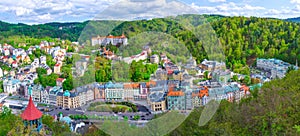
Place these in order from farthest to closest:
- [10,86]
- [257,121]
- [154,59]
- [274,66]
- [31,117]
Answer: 1. [274,66]
2. [10,86]
3. [31,117]
4. [257,121]
5. [154,59]

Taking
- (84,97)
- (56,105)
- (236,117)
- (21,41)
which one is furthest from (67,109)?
(21,41)

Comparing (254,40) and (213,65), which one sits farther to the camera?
(254,40)

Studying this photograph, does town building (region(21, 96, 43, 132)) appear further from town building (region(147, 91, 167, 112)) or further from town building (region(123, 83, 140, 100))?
town building (region(147, 91, 167, 112))

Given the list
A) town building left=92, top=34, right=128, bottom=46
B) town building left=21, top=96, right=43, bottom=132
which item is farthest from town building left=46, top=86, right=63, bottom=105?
town building left=92, top=34, right=128, bottom=46

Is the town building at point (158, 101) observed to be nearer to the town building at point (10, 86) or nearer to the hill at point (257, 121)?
the hill at point (257, 121)

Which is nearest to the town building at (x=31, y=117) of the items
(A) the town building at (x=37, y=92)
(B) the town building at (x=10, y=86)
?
(A) the town building at (x=37, y=92)

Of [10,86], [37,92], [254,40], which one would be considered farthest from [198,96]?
[254,40]

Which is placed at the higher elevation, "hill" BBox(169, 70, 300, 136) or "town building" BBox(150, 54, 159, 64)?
"town building" BBox(150, 54, 159, 64)

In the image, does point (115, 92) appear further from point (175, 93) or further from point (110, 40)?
point (175, 93)

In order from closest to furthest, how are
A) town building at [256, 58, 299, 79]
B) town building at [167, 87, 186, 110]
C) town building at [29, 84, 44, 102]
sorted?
town building at [167, 87, 186, 110] → town building at [29, 84, 44, 102] → town building at [256, 58, 299, 79]

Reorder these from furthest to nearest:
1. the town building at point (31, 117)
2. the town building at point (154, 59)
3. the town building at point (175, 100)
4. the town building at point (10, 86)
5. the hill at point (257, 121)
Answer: the town building at point (10, 86)
the town building at point (31, 117)
the hill at point (257, 121)
the town building at point (154, 59)
the town building at point (175, 100)

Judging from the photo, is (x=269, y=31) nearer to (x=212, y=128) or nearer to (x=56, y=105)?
(x=56, y=105)

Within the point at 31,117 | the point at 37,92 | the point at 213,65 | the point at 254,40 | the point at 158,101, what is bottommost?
the point at 37,92
